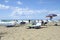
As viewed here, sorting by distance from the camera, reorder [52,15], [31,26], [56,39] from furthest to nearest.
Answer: [52,15] → [31,26] → [56,39]

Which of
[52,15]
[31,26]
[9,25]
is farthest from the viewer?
[52,15]

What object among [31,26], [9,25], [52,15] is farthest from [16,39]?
[52,15]

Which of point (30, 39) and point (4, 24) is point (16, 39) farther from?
point (4, 24)

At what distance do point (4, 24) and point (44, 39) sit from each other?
18457mm

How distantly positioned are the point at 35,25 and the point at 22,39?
1081 centimetres

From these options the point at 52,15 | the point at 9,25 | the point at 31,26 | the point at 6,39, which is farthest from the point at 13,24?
the point at 6,39

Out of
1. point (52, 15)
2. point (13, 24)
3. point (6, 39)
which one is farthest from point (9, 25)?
point (6, 39)

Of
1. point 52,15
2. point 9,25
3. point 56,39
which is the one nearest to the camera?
point 56,39

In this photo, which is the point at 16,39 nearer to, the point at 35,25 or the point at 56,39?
the point at 56,39

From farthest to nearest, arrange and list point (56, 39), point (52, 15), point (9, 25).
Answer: point (52, 15) < point (9, 25) < point (56, 39)

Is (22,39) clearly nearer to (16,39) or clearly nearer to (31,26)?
(16,39)

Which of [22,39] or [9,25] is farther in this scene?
[9,25]

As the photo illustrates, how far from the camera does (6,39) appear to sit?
480 inches

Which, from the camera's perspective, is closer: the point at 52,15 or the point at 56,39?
the point at 56,39
